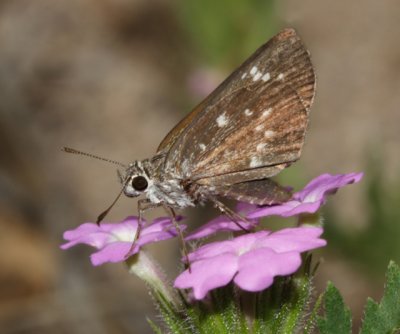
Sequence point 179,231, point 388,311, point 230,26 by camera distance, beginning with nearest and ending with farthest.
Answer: point 388,311
point 179,231
point 230,26

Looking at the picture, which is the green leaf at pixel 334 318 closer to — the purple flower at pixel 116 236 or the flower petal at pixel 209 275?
the flower petal at pixel 209 275


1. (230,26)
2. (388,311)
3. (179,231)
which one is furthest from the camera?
(230,26)

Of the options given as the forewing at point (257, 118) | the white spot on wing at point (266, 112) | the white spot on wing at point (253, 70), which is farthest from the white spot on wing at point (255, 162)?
the white spot on wing at point (253, 70)

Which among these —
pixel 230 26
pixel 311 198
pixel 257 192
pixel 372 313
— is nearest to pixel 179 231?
pixel 257 192

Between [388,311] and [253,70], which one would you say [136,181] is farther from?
[388,311]

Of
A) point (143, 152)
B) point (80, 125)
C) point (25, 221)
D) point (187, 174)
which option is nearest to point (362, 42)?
point (143, 152)

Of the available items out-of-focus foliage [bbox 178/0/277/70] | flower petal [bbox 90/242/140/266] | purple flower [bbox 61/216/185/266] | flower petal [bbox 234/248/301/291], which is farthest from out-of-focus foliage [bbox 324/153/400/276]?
flower petal [bbox 234/248/301/291]

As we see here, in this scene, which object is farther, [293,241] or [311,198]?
[311,198]
